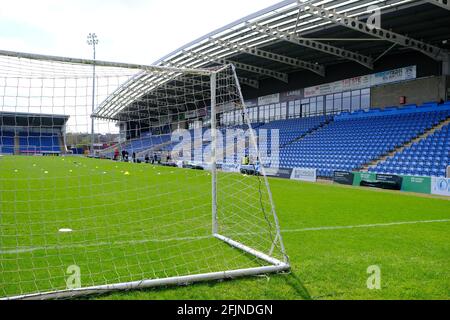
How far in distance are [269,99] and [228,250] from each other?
29200mm

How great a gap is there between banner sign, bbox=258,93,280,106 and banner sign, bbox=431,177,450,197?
18973 mm

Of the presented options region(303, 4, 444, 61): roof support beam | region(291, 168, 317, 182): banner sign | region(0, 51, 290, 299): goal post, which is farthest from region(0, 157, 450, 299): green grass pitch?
region(303, 4, 444, 61): roof support beam

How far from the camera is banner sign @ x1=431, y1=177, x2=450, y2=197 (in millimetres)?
15211

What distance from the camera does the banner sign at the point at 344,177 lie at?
768 inches

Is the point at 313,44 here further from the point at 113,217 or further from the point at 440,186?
the point at 113,217

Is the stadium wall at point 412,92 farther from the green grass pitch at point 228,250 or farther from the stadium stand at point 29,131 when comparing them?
the stadium stand at point 29,131

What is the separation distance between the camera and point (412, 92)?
2369cm

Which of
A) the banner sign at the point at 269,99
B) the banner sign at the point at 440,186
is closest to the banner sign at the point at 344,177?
the banner sign at the point at 440,186

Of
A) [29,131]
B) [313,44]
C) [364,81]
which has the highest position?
[313,44]

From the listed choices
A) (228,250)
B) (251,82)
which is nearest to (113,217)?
(228,250)

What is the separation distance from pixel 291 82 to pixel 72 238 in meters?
27.3

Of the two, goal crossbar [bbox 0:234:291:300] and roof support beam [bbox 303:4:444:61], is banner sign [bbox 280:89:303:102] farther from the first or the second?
goal crossbar [bbox 0:234:291:300]

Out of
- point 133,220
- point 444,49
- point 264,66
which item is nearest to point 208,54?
point 264,66
